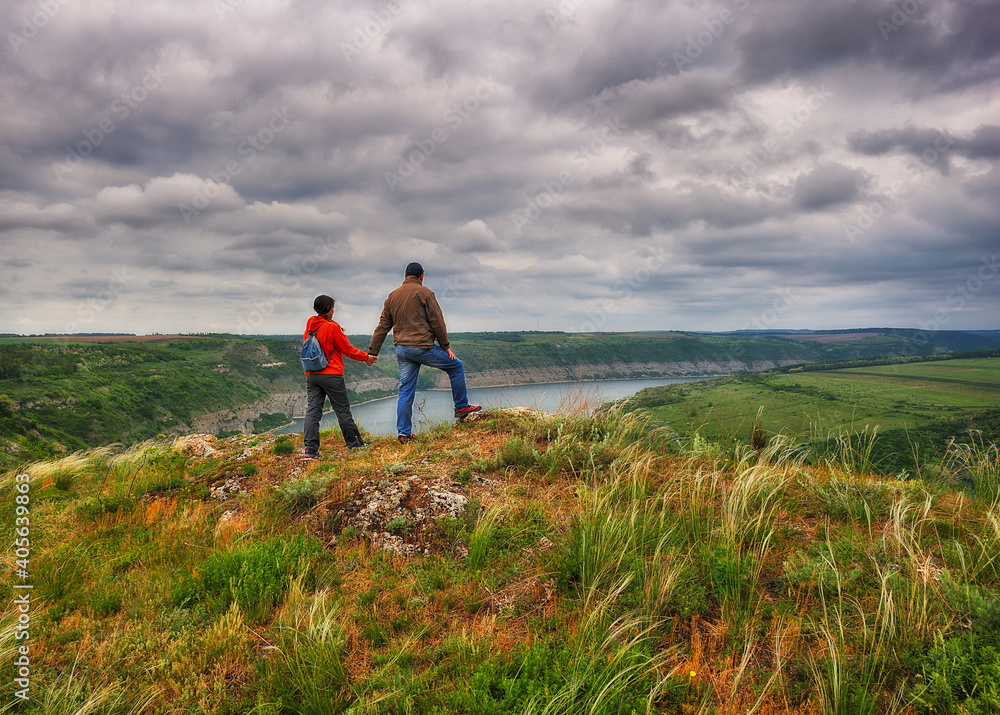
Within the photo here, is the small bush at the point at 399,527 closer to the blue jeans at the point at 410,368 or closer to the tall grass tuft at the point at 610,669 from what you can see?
the tall grass tuft at the point at 610,669

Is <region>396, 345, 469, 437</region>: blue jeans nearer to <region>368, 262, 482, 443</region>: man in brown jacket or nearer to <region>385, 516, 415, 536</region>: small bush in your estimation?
<region>368, 262, 482, 443</region>: man in brown jacket

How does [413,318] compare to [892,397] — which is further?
[892,397]

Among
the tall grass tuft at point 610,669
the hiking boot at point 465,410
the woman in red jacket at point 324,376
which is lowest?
the tall grass tuft at point 610,669

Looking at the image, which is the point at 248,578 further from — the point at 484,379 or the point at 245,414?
the point at 484,379

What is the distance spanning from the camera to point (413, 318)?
704 cm

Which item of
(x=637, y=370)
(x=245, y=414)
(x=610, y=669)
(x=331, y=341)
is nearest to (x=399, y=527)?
(x=610, y=669)

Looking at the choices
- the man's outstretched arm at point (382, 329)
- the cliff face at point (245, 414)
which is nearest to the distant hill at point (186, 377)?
the cliff face at point (245, 414)

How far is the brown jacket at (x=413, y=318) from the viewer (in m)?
7.04

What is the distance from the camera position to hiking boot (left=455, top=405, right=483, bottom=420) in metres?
7.80

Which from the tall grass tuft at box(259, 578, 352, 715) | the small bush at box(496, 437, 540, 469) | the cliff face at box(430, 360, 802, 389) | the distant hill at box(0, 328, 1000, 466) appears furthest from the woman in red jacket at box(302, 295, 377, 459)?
the cliff face at box(430, 360, 802, 389)

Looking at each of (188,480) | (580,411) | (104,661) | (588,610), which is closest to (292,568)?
(104,661)

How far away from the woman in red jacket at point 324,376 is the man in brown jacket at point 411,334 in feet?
1.96

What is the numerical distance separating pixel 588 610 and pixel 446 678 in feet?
3.11

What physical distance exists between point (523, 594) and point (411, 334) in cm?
470
